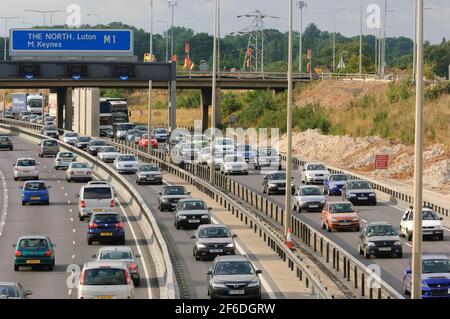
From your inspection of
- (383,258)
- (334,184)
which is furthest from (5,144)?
(383,258)

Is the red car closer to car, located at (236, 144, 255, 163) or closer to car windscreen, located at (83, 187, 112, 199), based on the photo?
car, located at (236, 144, 255, 163)

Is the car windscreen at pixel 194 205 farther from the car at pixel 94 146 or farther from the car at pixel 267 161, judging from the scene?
the car at pixel 94 146

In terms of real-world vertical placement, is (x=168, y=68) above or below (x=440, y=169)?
above

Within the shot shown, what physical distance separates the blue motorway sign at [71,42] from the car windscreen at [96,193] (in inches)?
1473

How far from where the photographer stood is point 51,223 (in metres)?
60.0

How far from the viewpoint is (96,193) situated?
199 ft

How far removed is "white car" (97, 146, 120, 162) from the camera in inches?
3846

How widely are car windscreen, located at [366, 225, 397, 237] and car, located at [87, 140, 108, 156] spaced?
196ft

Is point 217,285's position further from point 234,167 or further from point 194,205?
point 234,167

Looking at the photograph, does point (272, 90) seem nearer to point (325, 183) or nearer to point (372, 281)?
point (325, 183)

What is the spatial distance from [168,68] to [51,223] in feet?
119

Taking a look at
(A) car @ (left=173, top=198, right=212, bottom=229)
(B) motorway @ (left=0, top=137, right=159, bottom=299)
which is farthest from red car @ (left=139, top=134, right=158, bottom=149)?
(A) car @ (left=173, top=198, right=212, bottom=229)

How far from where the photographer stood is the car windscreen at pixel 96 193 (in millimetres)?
60375
